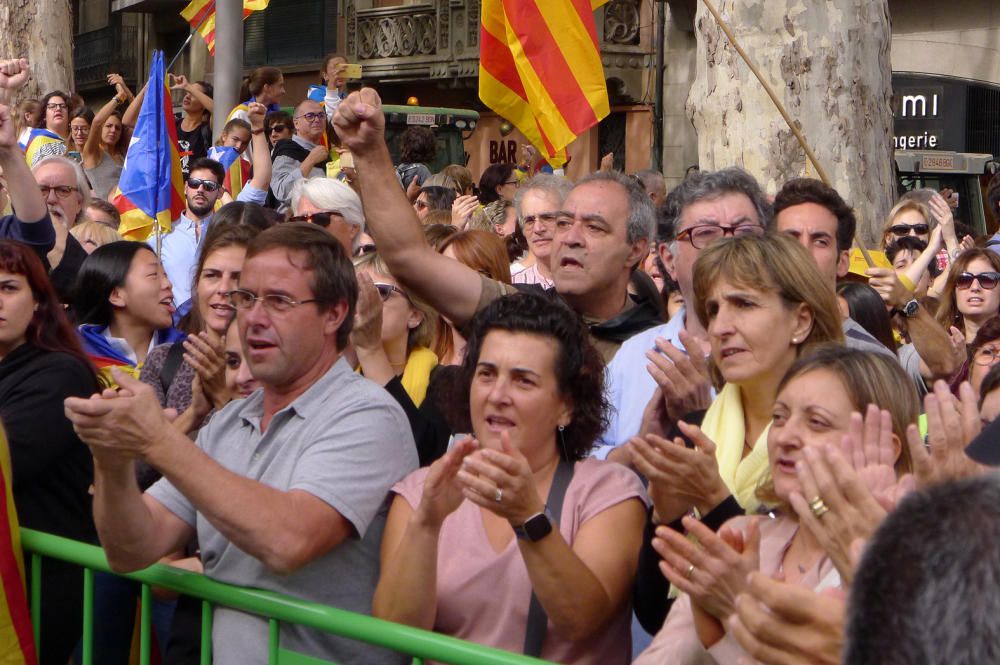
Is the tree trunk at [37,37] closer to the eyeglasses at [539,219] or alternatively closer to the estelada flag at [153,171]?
the estelada flag at [153,171]

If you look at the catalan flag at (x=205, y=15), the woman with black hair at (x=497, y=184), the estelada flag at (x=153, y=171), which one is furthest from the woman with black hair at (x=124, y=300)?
the catalan flag at (x=205, y=15)

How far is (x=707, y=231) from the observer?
4.41m

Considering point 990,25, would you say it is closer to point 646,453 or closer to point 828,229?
point 828,229

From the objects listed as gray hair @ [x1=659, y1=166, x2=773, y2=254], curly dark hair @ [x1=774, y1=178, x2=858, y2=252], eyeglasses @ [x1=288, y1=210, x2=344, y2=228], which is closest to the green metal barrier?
gray hair @ [x1=659, y1=166, x2=773, y2=254]

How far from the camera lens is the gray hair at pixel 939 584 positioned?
1.16m

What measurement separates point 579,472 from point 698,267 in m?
0.71

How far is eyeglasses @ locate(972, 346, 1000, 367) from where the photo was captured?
5.21m

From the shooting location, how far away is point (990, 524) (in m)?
1.18

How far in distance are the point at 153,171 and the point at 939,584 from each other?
7.16 m

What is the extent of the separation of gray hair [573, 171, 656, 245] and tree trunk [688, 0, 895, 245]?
10.0 feet

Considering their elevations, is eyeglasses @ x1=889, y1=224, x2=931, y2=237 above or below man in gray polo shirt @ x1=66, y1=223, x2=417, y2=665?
above

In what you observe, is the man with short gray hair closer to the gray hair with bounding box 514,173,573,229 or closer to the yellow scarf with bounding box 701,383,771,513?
the yellow scarf with bounding box 701,383,771,513

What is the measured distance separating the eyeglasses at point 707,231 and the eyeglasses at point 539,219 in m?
1.62

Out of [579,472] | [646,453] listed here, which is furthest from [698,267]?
[646,453]
